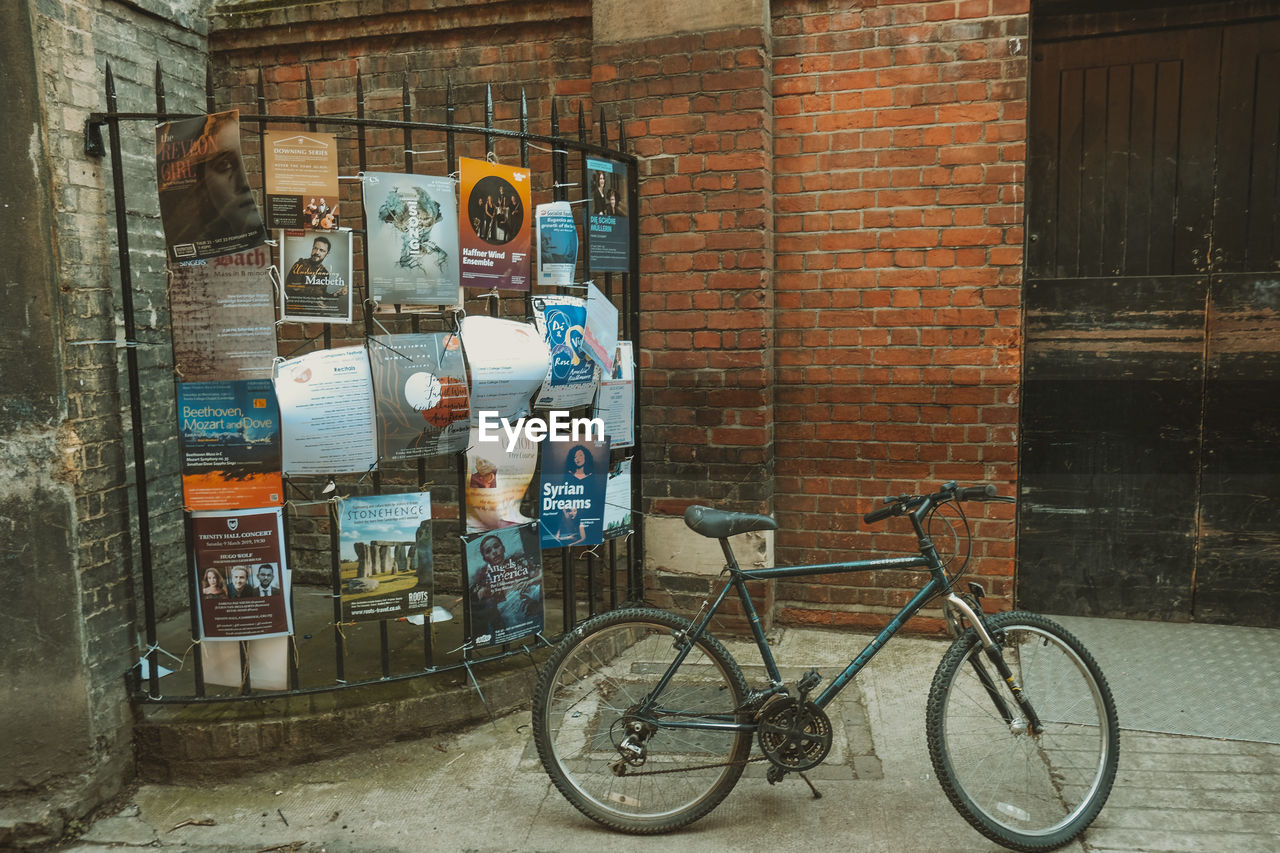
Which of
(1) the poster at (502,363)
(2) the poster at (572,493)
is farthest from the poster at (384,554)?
(2) the poster at (572,493)

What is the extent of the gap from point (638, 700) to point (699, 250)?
92.3 inches

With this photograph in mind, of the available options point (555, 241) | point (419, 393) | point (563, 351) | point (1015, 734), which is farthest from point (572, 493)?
point (1015, 734)

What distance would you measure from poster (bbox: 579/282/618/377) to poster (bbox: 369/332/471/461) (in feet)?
2.21

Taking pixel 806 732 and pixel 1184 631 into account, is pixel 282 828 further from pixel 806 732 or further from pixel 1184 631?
pixel 1184 631

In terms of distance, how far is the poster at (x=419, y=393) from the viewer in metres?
3.54

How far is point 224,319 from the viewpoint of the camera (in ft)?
11.0

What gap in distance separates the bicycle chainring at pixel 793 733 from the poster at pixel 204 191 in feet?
8.06

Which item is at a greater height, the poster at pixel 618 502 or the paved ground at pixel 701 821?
the poster at pixel 618 502

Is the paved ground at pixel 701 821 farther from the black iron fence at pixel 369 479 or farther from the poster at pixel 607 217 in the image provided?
the poster at pixel 607 217

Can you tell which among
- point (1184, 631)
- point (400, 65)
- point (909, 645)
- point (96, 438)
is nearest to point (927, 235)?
point (909, 645)

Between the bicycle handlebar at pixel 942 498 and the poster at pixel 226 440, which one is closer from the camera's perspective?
the bicycle handlebar at pixel 942 498

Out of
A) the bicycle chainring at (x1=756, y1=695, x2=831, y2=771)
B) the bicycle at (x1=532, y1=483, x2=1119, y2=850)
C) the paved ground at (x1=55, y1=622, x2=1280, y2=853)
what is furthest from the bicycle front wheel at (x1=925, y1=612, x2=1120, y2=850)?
the bicycle chainring at (x1=756, y1=695, x2=831, y2=771)

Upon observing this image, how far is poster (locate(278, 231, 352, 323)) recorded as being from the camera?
11.0 ft

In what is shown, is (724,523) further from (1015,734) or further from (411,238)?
(411,238)
